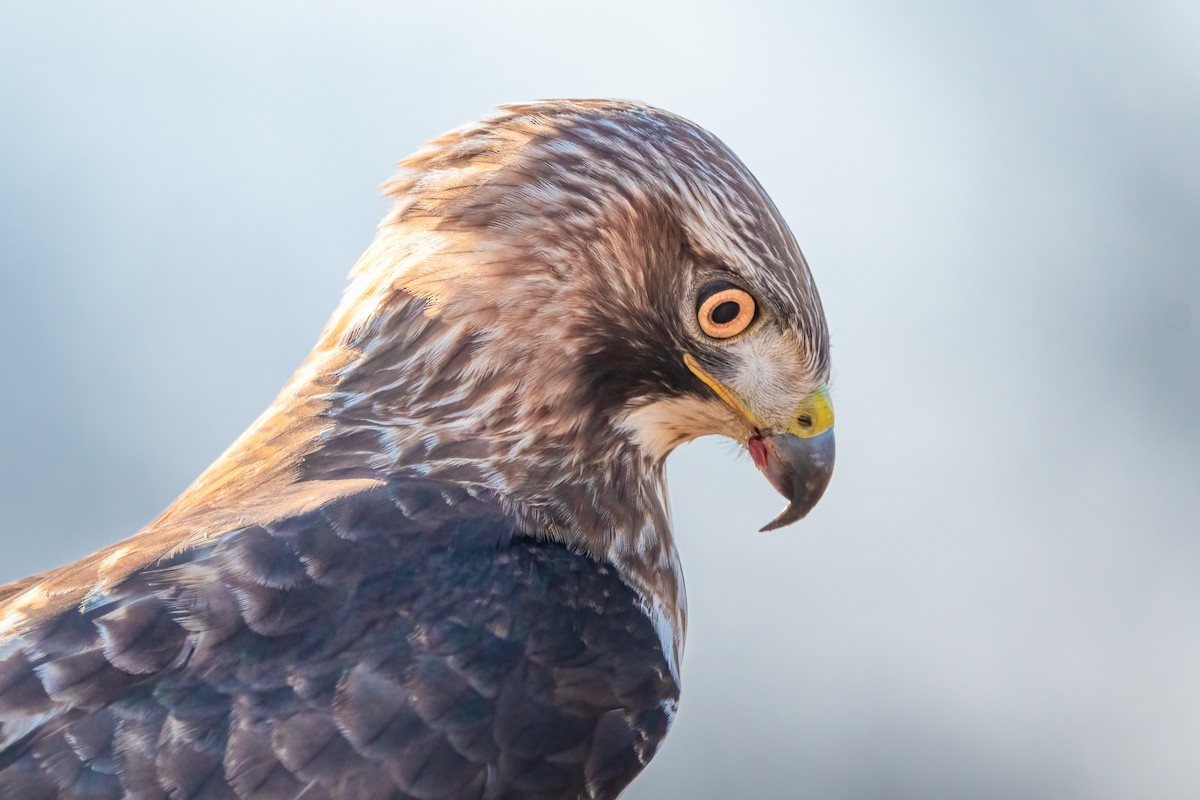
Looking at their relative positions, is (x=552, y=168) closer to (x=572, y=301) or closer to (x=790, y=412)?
(x=572, y=301)

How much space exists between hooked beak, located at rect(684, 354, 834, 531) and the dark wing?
30cm

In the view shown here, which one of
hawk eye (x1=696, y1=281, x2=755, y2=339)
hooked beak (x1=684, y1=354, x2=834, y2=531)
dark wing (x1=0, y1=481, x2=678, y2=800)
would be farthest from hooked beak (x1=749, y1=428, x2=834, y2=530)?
dark wing (x1=0, y1=481, x2=678, y2=800)

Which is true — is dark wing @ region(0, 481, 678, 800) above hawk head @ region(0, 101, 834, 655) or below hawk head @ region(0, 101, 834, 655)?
below

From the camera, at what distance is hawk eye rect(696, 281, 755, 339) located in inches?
59.5

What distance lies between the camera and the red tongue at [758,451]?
1612 mm

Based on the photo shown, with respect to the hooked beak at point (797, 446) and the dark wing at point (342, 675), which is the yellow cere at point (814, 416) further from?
the dark wing at point (342, 675)

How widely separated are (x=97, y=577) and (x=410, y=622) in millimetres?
308

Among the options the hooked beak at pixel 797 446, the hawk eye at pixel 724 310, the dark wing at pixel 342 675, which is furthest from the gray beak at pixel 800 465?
the dark wing at pixel 342 675

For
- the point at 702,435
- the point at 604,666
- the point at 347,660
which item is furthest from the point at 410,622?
the point at 702,435

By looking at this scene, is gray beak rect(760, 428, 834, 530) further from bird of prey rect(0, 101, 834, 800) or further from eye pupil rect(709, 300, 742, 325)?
eye pupil rect(709, 300, 742, 325)

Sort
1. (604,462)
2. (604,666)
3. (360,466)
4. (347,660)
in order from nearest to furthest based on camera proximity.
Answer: (347,660)
(604,666)
(360,466)
(604,462)

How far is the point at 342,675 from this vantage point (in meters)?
1.24

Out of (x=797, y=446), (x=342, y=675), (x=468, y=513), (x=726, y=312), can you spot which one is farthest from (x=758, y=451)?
(x=342, y=675)

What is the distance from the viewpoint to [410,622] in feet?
4.25
